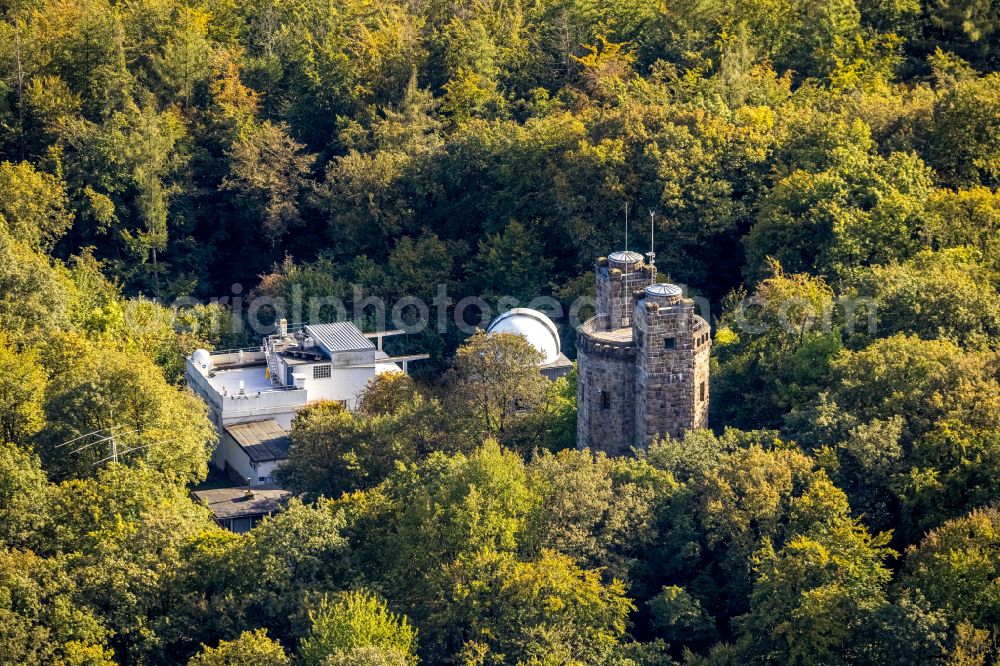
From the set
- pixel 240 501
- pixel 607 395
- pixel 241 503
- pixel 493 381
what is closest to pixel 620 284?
pixel 607 395

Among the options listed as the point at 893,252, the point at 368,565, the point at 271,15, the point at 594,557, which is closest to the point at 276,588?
the point at 368,565

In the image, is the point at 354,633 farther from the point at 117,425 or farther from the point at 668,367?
the point at 117,425

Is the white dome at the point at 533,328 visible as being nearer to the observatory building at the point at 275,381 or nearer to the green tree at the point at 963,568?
the observatory building at the point at 275,381

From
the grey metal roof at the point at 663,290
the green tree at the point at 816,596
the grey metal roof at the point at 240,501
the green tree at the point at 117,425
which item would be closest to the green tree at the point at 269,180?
the grey metal roof at the point at 240,501

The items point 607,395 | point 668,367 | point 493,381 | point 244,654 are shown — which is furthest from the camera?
point 493,381

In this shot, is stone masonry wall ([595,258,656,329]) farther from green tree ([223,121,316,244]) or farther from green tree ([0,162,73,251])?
green tree ([0,162,73,251])

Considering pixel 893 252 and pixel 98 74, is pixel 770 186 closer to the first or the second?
pixel 893 252
